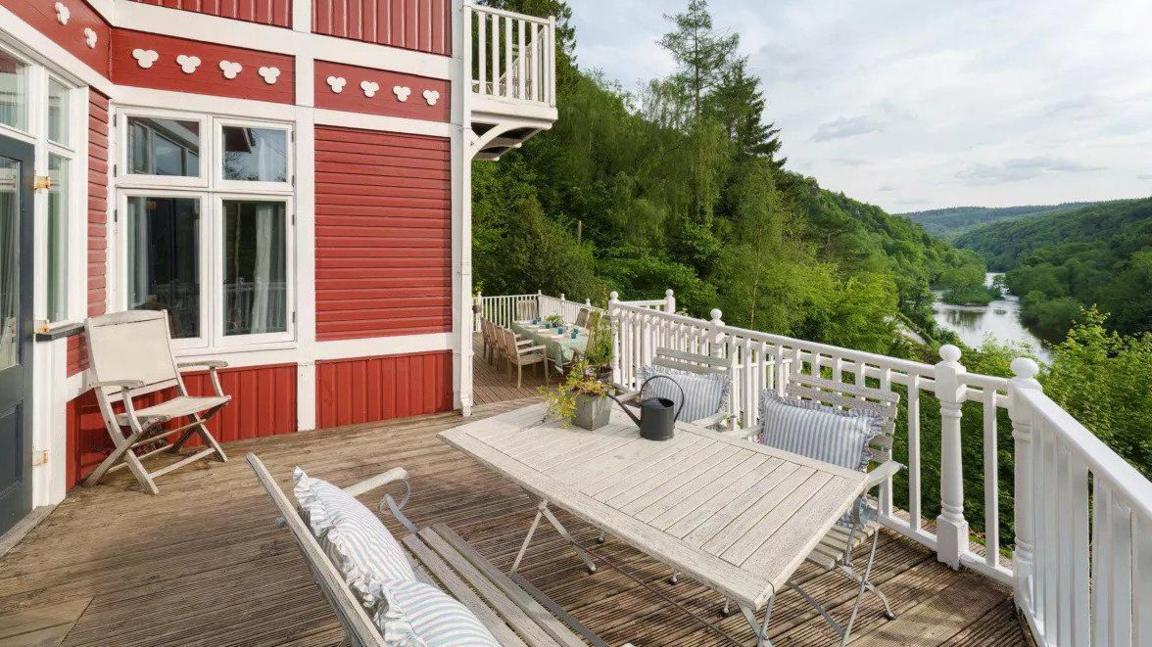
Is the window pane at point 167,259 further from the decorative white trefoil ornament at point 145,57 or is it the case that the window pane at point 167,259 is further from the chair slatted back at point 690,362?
the chair slatted back at point 690,362

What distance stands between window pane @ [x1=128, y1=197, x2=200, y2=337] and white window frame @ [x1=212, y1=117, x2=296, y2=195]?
11.2 inches

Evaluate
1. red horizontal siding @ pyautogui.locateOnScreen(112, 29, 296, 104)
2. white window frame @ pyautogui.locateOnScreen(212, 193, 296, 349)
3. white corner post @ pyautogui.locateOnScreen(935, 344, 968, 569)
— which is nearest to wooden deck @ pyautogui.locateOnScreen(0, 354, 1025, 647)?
white corner post @ pyautogui.locateOnScreen(935, 344, 968, 569)

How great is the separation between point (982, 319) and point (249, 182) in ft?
169

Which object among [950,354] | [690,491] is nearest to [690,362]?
[950,354]

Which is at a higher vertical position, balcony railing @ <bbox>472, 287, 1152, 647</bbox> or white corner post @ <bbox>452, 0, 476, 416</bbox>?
white corner post @ <bbox>452, 0, 476, 416</bbox>

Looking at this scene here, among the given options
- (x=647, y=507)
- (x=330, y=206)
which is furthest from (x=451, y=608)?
(x=330, y=206)

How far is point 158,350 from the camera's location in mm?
4215

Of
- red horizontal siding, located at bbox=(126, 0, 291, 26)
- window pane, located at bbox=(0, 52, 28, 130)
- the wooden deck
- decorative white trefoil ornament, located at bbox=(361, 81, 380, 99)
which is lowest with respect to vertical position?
the wooden deck

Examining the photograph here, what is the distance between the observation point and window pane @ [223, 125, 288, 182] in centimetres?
466

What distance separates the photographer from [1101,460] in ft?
4.57

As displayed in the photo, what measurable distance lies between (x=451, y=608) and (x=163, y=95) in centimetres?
495

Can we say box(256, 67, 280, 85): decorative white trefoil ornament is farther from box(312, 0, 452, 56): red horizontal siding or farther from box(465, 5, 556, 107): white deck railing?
box(465, 5, 556, 107): white deck railing

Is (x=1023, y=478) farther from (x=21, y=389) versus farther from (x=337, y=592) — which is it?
(x=21, y=389)

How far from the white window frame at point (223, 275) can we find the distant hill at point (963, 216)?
5706cm
